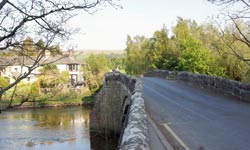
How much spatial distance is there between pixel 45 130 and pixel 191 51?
20111mm

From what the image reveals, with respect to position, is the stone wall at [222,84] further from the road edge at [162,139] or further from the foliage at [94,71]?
the foliage at [94,71]

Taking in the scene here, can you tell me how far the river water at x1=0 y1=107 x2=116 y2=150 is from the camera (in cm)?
3731

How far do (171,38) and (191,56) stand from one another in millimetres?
16742

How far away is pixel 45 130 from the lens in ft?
151

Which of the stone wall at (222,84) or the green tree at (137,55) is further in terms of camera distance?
the green tree at (137,55)

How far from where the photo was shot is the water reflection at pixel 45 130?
3759cm

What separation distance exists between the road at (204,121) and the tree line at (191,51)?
18.4 ft

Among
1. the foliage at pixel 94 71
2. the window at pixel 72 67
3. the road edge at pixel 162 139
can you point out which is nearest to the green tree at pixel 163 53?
the foliage at pixel 94 71

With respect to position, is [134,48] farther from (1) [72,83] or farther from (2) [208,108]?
(2) [208,108]

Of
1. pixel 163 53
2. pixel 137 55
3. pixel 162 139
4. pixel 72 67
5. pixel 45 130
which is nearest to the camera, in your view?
pixel 162 139

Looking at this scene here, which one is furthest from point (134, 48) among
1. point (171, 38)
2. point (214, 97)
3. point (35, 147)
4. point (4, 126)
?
point (214, 97)

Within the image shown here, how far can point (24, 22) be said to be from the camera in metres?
11.8

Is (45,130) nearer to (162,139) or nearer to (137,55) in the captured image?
(162,139)

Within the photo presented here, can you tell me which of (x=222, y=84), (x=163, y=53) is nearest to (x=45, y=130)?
(x=163, y=53)
